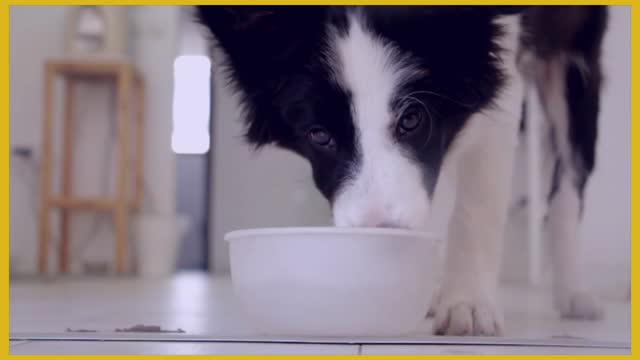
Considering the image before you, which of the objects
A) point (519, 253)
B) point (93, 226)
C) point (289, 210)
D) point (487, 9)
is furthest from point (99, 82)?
point (487, 9)

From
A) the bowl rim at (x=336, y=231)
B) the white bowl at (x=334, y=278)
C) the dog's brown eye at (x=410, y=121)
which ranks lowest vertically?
the white bowl at (x=334, y=278)

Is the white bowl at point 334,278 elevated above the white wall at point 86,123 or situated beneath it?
situated beneath

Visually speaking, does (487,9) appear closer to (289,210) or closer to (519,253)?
(519,253)

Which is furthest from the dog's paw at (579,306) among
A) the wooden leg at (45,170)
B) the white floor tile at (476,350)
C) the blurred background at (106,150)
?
the wooden leg at (45,170)

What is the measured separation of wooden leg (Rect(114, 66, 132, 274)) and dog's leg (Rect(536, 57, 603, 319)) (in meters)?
2.96

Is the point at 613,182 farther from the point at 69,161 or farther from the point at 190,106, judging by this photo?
the point at 190,106

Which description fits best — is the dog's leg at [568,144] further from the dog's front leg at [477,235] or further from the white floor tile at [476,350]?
the white floor tile at [476,350]

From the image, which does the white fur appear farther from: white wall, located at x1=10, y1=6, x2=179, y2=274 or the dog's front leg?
white wall, located at x1=10, y1=6, x2=179, y2=274

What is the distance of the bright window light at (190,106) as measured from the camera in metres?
5.19

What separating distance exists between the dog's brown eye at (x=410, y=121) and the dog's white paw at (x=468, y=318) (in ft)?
0.95

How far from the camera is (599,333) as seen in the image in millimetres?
→ 1313

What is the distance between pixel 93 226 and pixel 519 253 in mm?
2477

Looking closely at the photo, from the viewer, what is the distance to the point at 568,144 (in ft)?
6.76

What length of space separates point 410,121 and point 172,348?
572 millimetres
